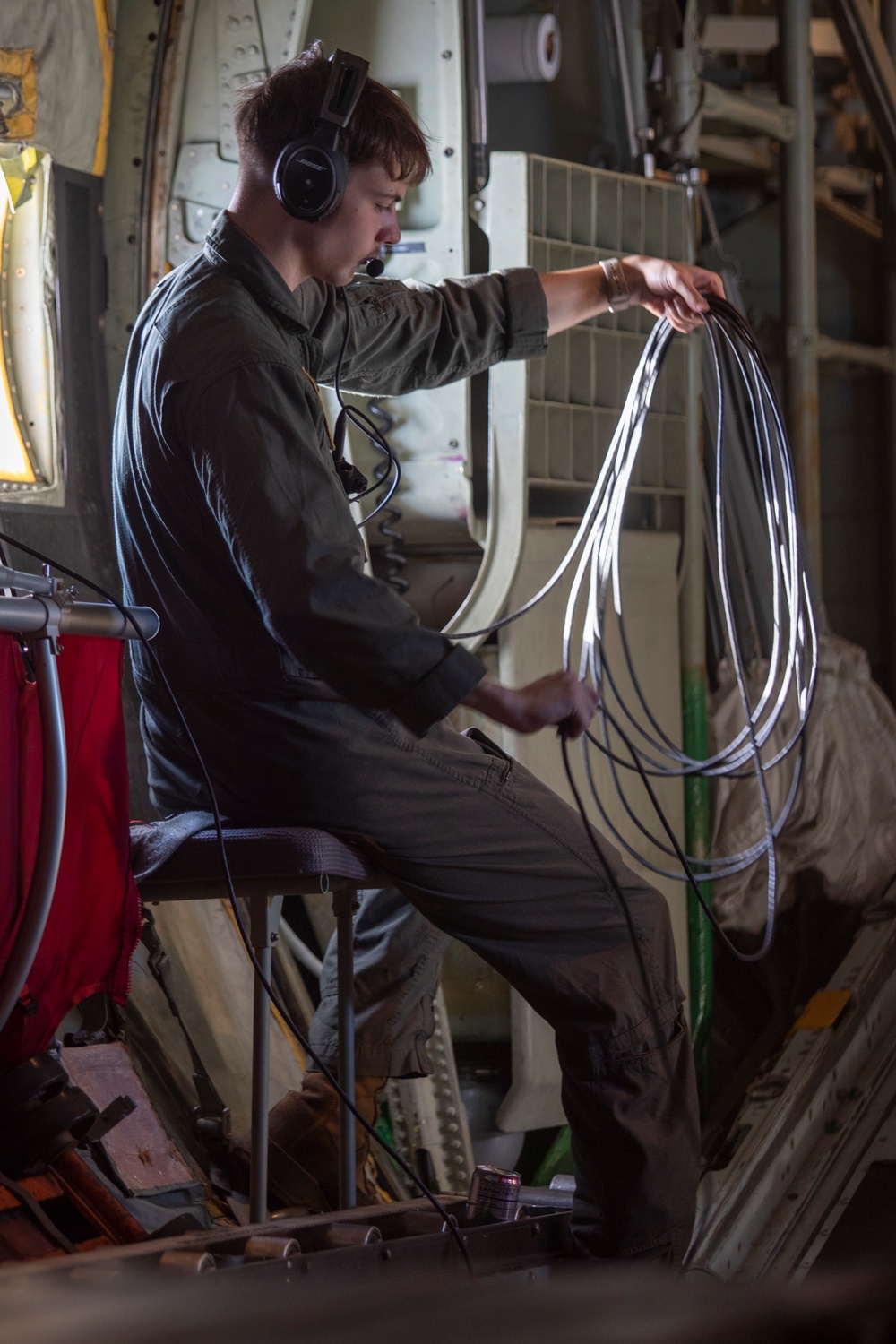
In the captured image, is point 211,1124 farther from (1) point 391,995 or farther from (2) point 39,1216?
(2) point 39,1216

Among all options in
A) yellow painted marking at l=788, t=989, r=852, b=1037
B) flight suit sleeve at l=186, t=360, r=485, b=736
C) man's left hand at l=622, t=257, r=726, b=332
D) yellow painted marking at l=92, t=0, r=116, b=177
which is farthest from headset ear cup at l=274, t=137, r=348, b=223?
yellow painted marking at l=788, t=989, r=852, b=1037

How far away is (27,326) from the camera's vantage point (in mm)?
3238

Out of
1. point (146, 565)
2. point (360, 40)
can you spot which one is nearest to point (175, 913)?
point (146, 565)

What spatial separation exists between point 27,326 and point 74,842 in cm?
184

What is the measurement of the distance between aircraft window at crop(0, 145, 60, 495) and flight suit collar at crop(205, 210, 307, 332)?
135cm

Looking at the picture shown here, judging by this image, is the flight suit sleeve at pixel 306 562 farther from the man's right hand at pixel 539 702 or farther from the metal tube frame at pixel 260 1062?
the metal tube frame at pixel 260 1062

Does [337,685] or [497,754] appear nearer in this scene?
[337,685]

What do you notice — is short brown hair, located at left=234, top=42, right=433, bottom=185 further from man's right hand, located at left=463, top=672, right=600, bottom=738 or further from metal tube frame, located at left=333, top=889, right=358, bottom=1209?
metal tube frame, located at left=333, top=889, right=358, bottom=1209

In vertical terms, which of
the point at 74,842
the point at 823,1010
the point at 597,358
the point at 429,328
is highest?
the point at 597,358

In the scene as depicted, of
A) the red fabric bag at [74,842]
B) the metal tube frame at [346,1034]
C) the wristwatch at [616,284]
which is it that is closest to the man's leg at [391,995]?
the metal tube frame at [346,1034]

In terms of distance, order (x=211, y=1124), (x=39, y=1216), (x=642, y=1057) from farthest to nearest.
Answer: (x=211, y=1124) → (x=642, y=1057) → (x=39, y=1216)

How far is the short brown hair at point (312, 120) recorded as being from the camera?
6.59 feet

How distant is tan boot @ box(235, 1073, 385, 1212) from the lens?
2275 mm

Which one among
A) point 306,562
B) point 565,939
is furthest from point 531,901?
point 306,562
